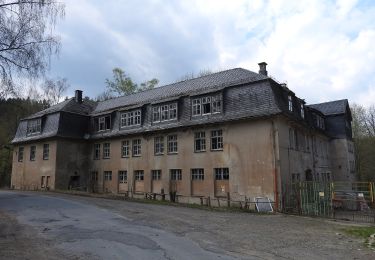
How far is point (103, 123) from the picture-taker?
33.8 m

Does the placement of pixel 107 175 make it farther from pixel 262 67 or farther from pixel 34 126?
pixel 262 67

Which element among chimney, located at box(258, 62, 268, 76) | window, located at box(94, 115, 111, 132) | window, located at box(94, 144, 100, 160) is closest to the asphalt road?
chimney, located at box(258, 62, 268, 76)

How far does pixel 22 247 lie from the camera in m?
9.33

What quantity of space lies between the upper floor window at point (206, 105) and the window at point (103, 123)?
401 inches

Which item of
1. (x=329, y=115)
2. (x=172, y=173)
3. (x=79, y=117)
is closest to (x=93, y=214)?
(x=172, y=173)

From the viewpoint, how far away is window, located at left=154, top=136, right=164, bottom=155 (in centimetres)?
2815

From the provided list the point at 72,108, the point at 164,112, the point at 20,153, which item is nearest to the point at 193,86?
the point at 164,112

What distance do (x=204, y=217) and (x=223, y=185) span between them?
7.42 metres

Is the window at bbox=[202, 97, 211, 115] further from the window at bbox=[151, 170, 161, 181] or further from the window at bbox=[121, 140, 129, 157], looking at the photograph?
the window at bbox=[121, 140, 129, 157]

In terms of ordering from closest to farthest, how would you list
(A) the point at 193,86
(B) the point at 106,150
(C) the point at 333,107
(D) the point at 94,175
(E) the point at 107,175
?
(A) the point at 193,86
(E) the point at 107,175
(B) the point at 106,150
(D) the point at 94,175
(C) the point at 333,107

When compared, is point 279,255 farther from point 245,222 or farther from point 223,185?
point 223,185

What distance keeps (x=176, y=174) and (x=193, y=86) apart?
737cm

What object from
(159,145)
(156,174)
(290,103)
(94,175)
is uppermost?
(290,103)

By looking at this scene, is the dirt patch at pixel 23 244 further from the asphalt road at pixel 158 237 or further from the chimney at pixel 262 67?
the chimney at pixel 262 67
